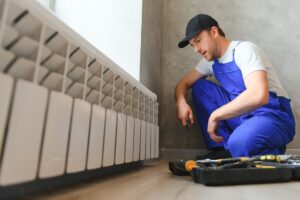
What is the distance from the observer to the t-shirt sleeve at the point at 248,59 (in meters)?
1.10

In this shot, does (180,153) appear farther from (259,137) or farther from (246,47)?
(246,47)

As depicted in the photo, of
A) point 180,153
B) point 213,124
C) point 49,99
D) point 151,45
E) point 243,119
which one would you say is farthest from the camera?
point 180,153

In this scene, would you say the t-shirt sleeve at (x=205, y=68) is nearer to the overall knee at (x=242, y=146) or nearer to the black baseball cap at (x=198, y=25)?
the black baseball cap at (x=198, y=25)

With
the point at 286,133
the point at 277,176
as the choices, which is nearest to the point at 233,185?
the point at 277,176

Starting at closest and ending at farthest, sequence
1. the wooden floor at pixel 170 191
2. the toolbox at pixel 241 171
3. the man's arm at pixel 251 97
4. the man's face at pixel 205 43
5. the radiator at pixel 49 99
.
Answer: the radiator at pixel 49 99, the wooden floor at pixel 170 191, the toolbox at pixel 241 171, the man's arm at pixel 251 97, the man's face at pixel 205 43

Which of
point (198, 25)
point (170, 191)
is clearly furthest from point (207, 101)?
point (170, 191)

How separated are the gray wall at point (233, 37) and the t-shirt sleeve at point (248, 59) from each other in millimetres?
505

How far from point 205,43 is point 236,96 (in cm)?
30

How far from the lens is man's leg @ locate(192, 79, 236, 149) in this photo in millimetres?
1441

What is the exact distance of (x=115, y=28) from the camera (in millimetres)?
1229

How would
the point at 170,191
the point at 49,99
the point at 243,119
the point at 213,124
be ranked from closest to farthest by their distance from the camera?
the point at 49,99 → the point at 170,191 → the point at 213,124 → the point at 243,119

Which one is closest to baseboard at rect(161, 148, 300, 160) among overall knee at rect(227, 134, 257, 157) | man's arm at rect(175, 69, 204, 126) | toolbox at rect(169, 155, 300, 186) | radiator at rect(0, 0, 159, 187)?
man's arm at rect(175, 69, 204, 126)

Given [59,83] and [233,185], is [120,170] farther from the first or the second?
[59,83]

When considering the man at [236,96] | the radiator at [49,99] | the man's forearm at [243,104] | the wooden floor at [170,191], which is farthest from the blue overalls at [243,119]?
the radiator at [49,99]
